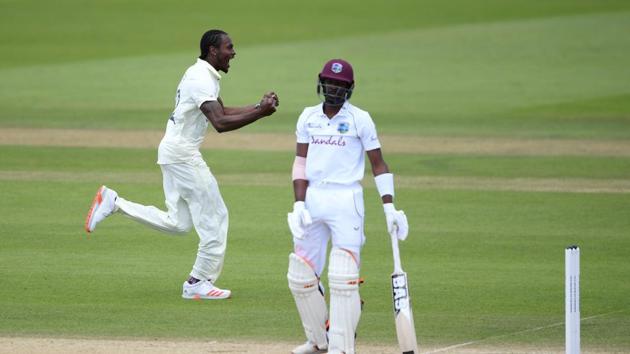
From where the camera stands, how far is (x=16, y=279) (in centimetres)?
1123

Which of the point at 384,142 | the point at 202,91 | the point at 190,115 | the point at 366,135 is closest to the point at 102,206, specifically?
the point at 190,115

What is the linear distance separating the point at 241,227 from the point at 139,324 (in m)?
4.13

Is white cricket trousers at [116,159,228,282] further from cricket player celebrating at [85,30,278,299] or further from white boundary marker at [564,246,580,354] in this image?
white boundary marker at [564,246,580,354]

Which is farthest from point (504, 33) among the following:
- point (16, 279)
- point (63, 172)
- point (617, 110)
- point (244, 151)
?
point (16, 279)

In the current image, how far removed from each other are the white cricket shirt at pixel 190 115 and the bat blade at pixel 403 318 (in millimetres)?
2746

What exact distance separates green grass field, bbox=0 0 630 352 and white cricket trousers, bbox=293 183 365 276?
0.90 metres

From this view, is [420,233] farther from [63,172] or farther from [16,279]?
[63,172]

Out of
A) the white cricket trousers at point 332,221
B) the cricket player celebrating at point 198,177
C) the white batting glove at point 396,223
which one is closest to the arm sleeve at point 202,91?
the cricket player celebrating at point 198,177

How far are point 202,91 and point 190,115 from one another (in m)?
0.34

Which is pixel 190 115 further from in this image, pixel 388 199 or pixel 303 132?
pixel 388 199

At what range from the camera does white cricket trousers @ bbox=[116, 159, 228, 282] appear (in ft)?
34.7

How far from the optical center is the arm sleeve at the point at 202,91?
10.5 meters

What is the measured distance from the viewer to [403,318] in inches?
328

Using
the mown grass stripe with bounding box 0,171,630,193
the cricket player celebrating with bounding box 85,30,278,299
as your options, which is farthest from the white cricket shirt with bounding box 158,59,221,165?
the mown grass stripe with bounding box 0,171,630,193
